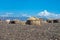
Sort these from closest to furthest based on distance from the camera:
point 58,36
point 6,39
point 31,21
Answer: point 6,39 → point 58,36 → point 31,21

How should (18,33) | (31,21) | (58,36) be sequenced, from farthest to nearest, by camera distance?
(31,21)
(18,33)
(58,36)

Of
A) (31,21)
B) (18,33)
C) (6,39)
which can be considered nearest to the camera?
(6,39)

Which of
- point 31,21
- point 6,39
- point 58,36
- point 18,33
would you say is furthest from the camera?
point 31,21

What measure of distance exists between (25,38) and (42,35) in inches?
58.3

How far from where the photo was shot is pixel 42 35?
51.8ft

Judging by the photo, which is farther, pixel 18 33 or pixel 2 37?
pixel 18 33

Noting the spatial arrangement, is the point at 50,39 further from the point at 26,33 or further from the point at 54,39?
the point at 26,33

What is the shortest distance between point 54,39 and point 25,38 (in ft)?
5.84

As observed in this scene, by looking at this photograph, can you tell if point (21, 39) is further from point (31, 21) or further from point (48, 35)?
point (31, 21)

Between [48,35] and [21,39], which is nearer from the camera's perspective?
[21,39]

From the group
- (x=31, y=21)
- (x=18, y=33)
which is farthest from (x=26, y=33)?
(x=31, y=21)

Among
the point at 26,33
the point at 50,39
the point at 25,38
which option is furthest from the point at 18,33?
the point at 50,39

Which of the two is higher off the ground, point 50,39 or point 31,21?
point 31,21

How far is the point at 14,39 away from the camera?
47.1 ft
